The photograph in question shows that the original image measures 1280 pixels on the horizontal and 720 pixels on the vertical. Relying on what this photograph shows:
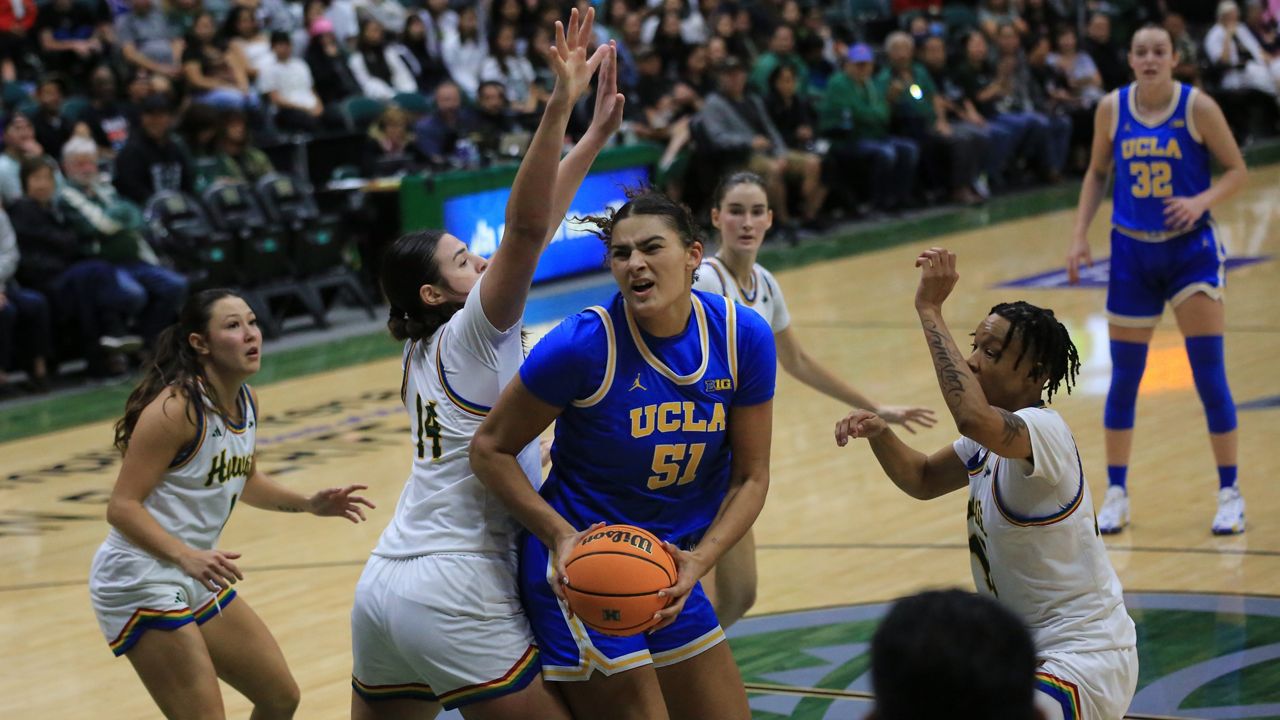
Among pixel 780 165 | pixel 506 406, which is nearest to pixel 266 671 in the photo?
pixel 506 406

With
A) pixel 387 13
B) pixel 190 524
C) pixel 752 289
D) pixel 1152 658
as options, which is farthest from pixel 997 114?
pixel 190 524

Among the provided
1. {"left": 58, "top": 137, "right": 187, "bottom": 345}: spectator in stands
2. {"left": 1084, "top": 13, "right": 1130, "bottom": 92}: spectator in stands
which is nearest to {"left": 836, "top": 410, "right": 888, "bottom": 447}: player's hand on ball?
{"left": 58, "top": 137, "right": 187, "bottom": 345}: spectator in stands

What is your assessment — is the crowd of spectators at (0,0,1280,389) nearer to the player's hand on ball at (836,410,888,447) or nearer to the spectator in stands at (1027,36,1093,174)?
the spectator in stands at (1027,36,1093,174)

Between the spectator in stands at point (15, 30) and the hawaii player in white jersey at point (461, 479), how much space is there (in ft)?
38.4

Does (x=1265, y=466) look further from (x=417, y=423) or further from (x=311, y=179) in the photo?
(x=311, y=179)

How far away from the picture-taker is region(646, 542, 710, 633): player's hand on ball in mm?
3406

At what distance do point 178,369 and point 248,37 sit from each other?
11.1 m

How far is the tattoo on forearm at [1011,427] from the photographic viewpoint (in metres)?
3.65

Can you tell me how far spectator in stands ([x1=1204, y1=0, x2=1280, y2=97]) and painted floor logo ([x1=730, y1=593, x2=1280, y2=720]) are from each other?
646 inches

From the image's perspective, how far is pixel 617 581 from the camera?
3.35 metres

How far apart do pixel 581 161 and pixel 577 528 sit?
32.1 inches

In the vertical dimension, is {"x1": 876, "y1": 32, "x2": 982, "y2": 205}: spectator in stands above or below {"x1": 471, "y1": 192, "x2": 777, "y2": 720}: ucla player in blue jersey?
below

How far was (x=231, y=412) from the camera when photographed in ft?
14.6

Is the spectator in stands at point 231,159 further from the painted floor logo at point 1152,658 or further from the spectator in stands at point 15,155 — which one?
the painted floor logo at point 1152,658
